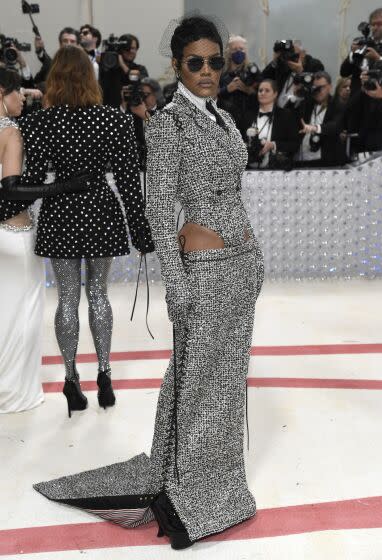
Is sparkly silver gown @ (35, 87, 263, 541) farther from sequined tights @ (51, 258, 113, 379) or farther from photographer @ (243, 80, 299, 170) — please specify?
photographer @ (243, 80, 299, 170)

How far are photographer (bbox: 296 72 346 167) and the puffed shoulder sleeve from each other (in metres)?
3.93

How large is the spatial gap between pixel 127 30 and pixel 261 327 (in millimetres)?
4607

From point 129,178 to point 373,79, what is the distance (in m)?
3.17

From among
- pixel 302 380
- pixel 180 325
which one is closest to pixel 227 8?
pixel 302 380

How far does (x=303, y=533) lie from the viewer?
273 centimetres

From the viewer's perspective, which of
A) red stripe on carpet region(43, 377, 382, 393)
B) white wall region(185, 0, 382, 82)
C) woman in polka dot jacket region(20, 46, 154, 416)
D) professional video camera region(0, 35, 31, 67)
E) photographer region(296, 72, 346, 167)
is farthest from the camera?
white wall region(185, 0, 382, 82)

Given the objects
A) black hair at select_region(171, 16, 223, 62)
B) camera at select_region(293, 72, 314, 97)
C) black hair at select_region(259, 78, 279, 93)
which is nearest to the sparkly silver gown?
black hair at select_region(171, 16, 223, 62)

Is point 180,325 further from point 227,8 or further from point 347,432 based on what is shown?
point 227,8

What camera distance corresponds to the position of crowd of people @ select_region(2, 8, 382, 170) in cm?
629

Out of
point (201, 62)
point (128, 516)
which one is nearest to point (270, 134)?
point (201, 62)

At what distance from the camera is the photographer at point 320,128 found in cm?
640

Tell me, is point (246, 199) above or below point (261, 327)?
above

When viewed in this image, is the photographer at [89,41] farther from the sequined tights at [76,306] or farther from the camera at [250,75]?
the sequined tights at [76,306]

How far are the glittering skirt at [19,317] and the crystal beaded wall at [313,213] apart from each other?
2382 mm
